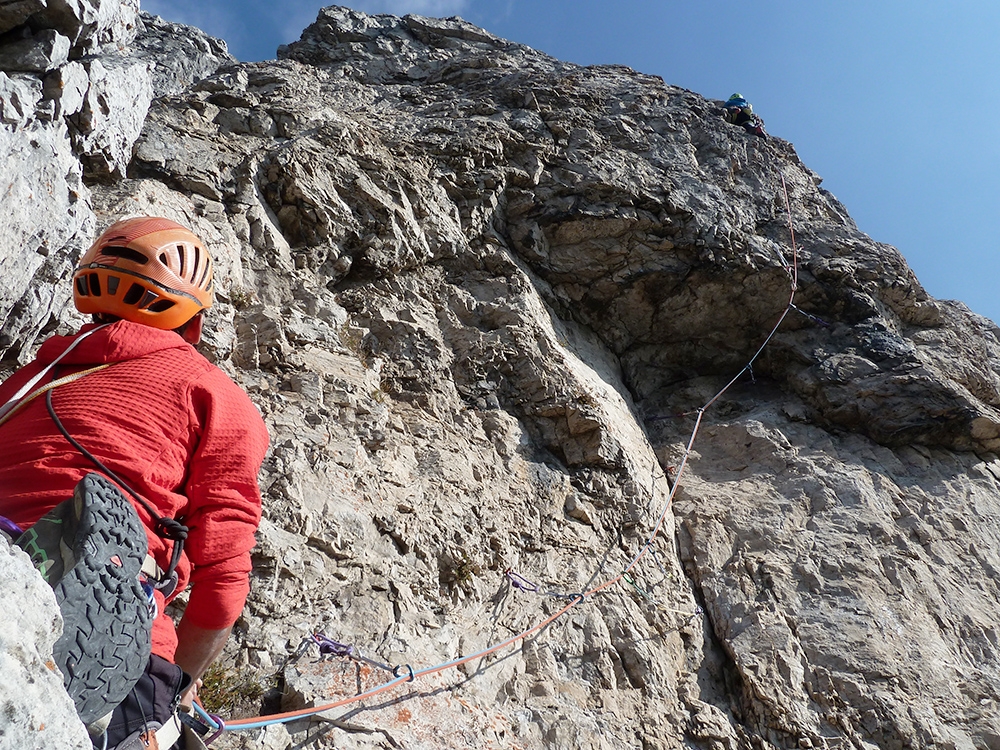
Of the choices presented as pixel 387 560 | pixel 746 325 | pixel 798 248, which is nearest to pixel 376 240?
pixel 387 560

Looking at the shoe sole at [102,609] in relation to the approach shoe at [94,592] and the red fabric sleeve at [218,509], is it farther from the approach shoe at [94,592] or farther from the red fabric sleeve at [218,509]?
the red fabric sleeve at [218,509]

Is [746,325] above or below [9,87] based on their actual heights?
above

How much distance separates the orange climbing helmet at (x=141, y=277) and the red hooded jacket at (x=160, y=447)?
24 centimetres

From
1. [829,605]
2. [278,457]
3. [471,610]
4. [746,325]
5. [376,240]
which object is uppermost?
[746,325]

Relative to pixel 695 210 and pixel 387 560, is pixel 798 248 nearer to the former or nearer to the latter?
pixel 695 210

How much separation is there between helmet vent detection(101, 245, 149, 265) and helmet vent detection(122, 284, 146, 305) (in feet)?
0.33

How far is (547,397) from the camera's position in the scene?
655cm

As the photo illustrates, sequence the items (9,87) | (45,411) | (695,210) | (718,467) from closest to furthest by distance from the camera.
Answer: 1. (45,411)
2. (9,87)
3. (718,467)
4. (695,210)

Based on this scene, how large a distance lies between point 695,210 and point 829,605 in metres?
5.45

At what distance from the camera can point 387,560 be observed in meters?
4.43

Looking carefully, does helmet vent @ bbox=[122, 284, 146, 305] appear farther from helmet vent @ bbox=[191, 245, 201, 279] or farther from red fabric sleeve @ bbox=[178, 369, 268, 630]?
red fabric sleeve @ bbox=[178, 369, 268, 630]

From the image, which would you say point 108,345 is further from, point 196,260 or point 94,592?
point 94,592

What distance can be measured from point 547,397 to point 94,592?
536 centimetres

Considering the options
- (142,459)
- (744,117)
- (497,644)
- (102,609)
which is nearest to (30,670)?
(102,609)
